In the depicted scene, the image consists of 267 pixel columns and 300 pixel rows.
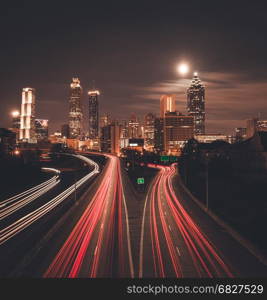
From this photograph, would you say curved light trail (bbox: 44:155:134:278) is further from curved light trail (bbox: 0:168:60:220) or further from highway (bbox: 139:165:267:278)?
curved light trail (bbox: 0:168:60:220)

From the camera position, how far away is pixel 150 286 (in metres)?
9.10

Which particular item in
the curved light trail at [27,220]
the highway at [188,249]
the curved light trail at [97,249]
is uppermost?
the highway at [188,249]

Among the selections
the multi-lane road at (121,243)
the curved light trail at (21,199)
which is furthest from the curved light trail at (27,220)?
the curved light trail at (21,199)

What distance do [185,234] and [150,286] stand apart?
71.0 ft

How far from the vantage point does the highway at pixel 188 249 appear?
66.3ft

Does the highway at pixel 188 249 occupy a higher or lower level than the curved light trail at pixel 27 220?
higher

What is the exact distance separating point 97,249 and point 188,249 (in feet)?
25.6

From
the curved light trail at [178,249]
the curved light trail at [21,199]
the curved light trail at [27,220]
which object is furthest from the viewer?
the curved light trail at [21,199]

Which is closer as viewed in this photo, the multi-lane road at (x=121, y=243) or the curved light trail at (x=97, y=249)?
the curved light trail at (x=97, y=249)

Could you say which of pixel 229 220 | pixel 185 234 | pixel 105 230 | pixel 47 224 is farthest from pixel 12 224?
pixel 229 220

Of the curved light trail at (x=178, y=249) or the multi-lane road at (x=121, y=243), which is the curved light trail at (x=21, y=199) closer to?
the multi-lane road at (x=121, y=243)

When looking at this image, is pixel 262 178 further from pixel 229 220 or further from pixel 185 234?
pixel 185 234

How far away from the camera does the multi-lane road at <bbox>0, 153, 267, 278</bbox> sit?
20516 mm

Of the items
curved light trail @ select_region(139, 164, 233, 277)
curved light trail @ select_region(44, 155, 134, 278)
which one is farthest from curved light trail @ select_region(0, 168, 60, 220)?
curved light trail @ select_region(139, 164, 233, 277)
